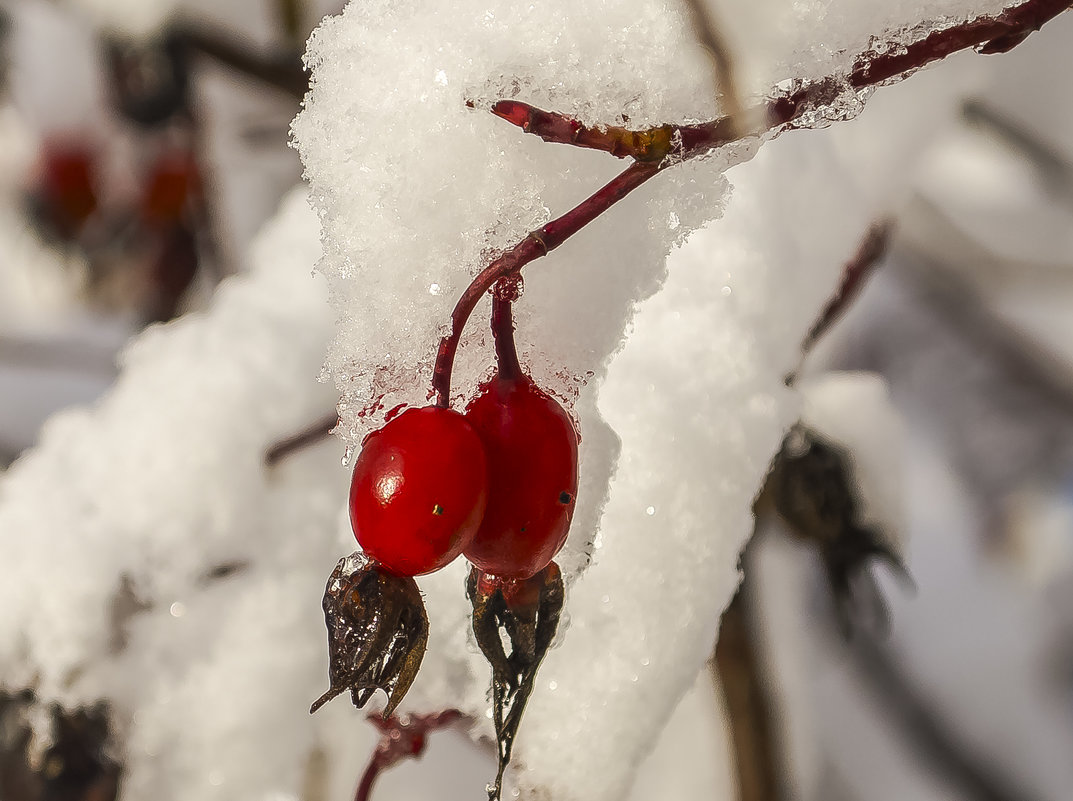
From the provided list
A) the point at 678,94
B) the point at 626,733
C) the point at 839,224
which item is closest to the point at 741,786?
the point at 626,733

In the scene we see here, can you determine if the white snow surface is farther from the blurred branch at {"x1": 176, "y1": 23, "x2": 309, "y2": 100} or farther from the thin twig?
the blurred branch at {"x1": 176, "y1": 23, "x2": 309, "y2": 100}

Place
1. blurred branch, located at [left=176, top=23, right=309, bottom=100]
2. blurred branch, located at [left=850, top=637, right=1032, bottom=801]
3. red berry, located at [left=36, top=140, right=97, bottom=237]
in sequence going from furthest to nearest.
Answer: red berry, located at [left=36, top=140, right=97, bottom=237]
blurred branch, located at [left=850, top=637, right=1032, bottom=801]
blurred branch, located at [left=176, top=23, right=309, bottom=100]

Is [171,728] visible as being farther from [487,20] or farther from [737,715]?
[487,20]

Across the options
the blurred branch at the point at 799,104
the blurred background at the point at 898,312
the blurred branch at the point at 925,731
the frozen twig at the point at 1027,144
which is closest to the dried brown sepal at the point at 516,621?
the blurred branch at the point at 799,104

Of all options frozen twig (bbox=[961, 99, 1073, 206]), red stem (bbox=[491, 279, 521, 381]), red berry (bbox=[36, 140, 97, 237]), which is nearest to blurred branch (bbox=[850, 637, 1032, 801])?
frozen twig (bbox=[961, 99, 1073, 206])

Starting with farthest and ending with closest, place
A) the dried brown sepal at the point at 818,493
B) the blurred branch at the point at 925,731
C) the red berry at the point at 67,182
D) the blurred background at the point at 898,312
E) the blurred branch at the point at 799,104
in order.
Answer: the red berry at the point at 67,182, the blurred branch at the point at 925,731, the blurred background at the point at 898,312, the dried brown sepal at the point at 818,493, the blurred branch at the point at 799,104

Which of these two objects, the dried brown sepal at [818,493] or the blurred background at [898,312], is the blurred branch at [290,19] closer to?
the blurred background at [898,312]

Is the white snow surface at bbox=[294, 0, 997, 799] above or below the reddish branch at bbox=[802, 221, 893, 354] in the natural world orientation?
below
